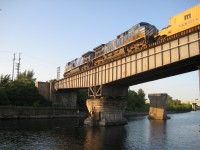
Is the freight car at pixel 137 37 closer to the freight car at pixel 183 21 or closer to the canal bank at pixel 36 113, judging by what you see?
the freight car at pixel 183 21

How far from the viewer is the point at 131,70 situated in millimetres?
40406

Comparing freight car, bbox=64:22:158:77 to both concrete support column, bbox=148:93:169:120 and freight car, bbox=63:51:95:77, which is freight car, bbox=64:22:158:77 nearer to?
freight car, bbox=63:51:95:77

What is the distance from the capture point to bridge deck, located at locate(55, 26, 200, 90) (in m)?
30.2

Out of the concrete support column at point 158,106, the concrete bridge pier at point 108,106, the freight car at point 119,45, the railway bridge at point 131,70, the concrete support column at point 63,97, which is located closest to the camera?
the railway bridge at point 131,70

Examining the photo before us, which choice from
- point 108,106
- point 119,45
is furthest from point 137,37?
point 108,106

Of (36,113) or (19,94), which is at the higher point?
(19,94)

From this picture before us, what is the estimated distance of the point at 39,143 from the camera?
3150cm

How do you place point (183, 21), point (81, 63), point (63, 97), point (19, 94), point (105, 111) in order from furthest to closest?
point (63, 97), point (19, 94), point (81, 63), point (105, 111), point (183, 21)

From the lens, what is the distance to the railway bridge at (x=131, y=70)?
30892 mm

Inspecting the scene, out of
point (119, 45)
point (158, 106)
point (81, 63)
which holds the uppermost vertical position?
point (119, 45)

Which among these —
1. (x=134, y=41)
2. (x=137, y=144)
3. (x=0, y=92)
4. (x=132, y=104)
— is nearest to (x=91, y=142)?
(x=137, y=144)

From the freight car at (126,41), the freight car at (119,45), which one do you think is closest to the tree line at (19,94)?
the freight car at (119,45)

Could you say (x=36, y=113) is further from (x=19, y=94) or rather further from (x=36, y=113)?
(x=19, y=94)

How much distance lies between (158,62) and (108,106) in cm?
2041
